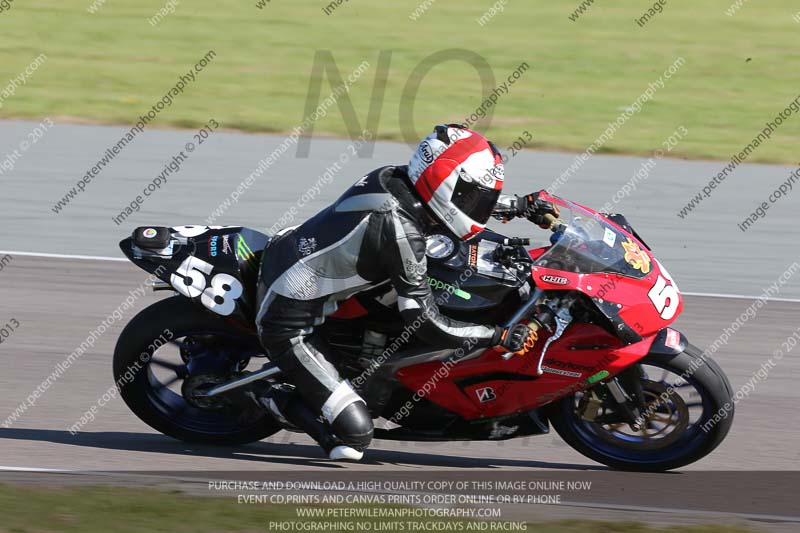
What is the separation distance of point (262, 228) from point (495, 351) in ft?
17.6

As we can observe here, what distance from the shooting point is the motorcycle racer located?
18.0ft

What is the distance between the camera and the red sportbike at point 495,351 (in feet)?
18.9

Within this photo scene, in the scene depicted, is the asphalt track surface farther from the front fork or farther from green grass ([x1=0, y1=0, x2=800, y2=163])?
green grass ([x1=0, y1=0, x2=800, y2=163])

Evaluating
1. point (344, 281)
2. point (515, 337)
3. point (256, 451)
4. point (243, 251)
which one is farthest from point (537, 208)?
point (256, 451)

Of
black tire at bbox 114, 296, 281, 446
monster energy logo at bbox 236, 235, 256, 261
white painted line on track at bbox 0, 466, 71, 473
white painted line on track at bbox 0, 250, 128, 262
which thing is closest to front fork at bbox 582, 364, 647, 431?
black tire at bbox 114, 296, 281, 446

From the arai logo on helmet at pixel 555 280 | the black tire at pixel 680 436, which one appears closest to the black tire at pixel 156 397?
the black tire at pixel 680 436

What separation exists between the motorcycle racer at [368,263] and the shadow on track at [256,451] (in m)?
0.37

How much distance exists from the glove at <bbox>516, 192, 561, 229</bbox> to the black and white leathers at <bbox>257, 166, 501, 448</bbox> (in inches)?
23.4

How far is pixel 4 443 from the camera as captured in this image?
21.1ft

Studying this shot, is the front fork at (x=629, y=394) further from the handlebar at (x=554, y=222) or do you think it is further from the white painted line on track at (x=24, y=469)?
the white painted line on track at (x=24, y=469)

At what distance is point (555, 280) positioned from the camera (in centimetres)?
570

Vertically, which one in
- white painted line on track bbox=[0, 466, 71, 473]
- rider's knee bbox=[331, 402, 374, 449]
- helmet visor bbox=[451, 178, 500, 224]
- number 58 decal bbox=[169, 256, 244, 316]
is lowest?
white painted line on track bbox=[0, 466, 71, 473]

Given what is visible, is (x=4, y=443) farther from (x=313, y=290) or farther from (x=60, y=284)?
(x=60, y=284)

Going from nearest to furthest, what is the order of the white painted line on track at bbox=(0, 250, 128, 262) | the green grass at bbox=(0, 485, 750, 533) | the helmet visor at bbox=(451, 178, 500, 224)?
the green grass at bbox=(0, 485, 750, 533), the helmet visor at bbox=(451, 178, 500, 224), the white painted line on track at bbox=(0, 250, 128, 262)
